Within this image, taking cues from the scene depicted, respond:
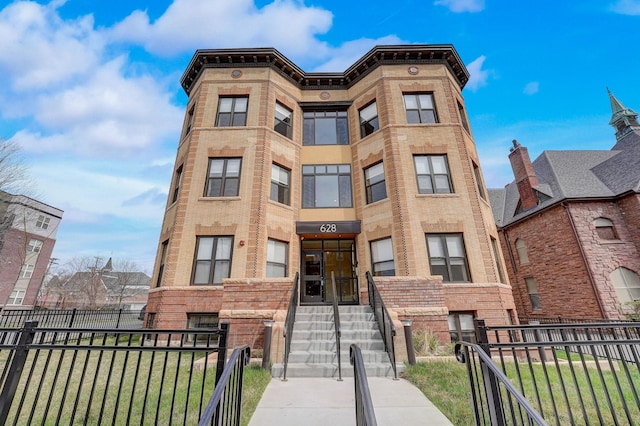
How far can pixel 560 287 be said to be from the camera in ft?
53.6

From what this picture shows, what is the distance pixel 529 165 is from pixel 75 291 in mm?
58582

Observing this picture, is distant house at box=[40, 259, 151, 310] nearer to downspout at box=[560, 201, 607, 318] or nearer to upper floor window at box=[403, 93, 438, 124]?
upper floor window at box=[403, 93, 438, 124]

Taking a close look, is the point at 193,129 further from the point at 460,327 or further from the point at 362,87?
the point at 460,327

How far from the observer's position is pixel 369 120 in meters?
14.3

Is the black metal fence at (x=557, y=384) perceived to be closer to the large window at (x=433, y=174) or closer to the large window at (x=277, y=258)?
the large window at (x=433, y=174)

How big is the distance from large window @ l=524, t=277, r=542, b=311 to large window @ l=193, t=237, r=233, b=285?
18.9 meters

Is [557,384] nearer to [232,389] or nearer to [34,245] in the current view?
[232,389]

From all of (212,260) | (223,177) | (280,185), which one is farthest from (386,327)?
(223,177)

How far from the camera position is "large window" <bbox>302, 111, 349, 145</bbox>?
580 inches

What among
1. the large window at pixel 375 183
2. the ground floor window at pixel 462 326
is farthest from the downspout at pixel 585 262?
the large window at pixel 375 183

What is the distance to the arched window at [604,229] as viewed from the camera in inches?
622

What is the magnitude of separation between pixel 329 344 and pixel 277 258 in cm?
526

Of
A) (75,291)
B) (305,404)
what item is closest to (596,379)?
(305,404)

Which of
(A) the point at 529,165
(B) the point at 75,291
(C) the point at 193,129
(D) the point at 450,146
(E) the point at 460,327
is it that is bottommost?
(E) the point at 460,327
